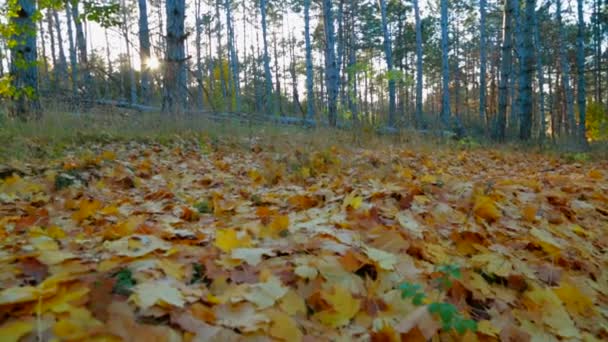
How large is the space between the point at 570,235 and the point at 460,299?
1.02 metres

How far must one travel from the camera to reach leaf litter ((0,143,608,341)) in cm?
84

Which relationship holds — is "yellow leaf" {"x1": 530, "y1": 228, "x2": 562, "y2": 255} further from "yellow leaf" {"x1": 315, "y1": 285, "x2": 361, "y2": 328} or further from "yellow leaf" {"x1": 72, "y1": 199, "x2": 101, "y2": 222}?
"yellow leaf" {"x1": 72, "y1": 199, "x2": 101, "y2": 222}

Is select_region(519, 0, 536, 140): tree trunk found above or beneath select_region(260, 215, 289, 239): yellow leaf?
above

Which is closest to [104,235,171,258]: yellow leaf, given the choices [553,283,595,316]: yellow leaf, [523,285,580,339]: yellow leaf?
[523,285,580,339]: yellow leaf

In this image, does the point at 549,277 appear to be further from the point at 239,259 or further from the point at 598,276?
the point at 239,259

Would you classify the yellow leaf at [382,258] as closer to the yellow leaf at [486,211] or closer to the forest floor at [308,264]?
the forest floor at [308,264]

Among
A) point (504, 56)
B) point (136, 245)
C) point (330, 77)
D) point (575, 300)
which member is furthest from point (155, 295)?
point (330, 77)

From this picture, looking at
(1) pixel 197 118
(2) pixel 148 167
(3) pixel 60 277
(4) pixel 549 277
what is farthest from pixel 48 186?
(1) pixel 197 118

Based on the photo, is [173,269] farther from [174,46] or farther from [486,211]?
[174,46]

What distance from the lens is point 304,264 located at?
1162mm

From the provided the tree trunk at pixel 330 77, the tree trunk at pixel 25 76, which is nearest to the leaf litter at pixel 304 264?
the tree trunk at pixel 25 76

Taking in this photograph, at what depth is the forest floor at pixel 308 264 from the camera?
33.2 inches

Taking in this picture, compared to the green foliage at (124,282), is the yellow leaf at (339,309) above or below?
below

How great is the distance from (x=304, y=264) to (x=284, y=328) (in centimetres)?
32
